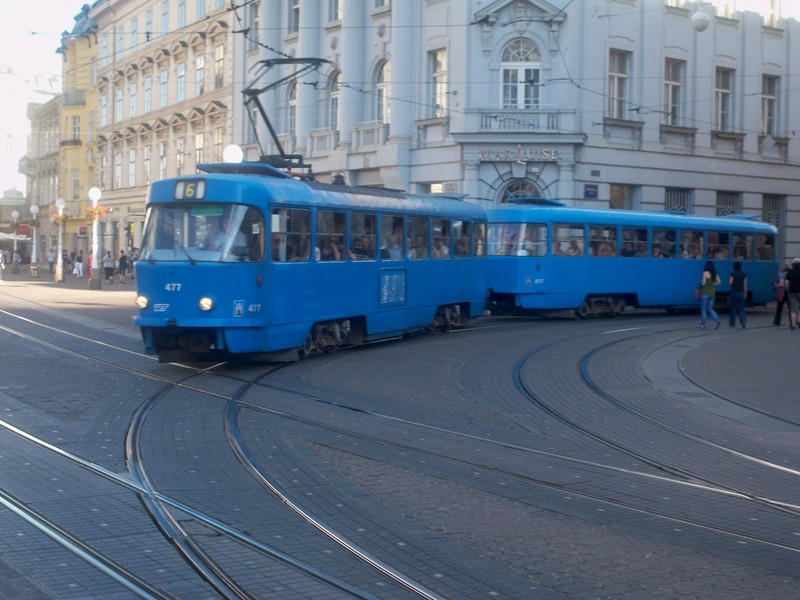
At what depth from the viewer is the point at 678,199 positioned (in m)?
39.2

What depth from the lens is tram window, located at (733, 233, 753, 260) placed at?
33344 mm

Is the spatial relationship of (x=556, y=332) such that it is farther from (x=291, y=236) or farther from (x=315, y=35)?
(x=315, y=35)

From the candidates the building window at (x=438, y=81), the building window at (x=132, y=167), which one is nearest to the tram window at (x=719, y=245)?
the building window at (x=438, y=81)

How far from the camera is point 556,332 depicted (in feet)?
78.3

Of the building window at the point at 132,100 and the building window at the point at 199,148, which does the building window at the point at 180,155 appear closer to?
the building window at the point at 199,148

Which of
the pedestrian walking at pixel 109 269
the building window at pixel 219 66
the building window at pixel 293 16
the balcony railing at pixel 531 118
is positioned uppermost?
the building window at pixel 293 16

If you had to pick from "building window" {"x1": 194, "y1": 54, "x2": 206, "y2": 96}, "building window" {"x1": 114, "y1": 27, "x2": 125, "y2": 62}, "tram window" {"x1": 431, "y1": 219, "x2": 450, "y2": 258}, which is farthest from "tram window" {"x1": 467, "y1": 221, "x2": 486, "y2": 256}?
"building window" {"x1": 114, "y1": 27, "x2": 125, "y2": 62}

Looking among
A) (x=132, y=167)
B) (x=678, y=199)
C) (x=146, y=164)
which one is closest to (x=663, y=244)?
(x=678, y=199)

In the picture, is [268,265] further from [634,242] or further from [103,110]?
[103,110]

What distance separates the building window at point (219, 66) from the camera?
49594 mm

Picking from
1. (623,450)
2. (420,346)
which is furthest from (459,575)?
(420,346)

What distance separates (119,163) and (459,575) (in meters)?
59.6

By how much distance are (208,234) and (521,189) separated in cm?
2140

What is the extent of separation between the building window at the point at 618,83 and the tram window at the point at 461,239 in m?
14.9
